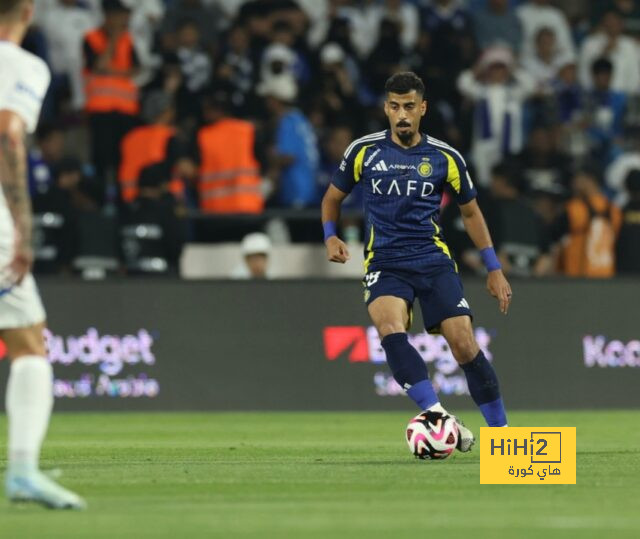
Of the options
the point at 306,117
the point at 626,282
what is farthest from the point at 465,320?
the point at 306,117

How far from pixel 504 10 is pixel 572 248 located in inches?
165

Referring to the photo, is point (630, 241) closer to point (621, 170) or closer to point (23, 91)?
point (621, 170)

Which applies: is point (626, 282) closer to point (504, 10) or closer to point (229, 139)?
point (229, 139)

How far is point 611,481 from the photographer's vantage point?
947cm

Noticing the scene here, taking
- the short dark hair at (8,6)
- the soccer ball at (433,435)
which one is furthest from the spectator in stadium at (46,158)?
the short dark hair at (8,6)

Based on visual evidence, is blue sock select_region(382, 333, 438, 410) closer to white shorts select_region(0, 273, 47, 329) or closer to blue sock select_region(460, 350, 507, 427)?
blue sock select_region(460, 350, 507, 427)

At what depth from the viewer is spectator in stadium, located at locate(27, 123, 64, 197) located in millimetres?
18516

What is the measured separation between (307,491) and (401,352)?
2.47m

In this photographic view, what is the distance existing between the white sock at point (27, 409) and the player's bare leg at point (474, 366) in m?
4.03

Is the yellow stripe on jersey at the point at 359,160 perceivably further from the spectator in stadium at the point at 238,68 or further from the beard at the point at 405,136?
the spectator in stadium at the point at 238,68

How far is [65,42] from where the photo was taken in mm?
20031

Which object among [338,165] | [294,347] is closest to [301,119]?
[338,165]

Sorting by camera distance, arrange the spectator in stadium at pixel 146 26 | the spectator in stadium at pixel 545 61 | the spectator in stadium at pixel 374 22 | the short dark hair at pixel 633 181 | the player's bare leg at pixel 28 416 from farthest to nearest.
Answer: the spectator in stadium at pixel 545 61 → the spectator in stadium at pixel 374 22 → the spectator in stadium at pixel 146 26 → the short dark hair at pixel 633 181 → the player's bare leg at pixel 28 416

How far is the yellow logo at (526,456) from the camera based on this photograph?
8945mm
